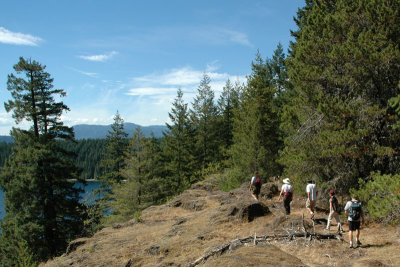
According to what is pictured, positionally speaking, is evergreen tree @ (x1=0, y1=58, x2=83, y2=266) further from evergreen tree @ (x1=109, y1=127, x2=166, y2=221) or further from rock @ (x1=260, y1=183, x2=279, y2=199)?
rock @ (x1=260, y1=183, x2=279, y2=199)

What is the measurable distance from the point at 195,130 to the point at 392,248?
29.3 meters

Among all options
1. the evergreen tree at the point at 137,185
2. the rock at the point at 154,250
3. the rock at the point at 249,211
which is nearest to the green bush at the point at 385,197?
the rock at the point at 249,211

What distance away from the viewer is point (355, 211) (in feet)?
28.3

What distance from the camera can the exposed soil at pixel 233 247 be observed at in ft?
21.0

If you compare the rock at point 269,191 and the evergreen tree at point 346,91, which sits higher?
the evergreen tree at point 346,91

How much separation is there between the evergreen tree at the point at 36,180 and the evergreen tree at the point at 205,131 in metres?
16.7

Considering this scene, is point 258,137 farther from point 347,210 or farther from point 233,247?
point 233,247

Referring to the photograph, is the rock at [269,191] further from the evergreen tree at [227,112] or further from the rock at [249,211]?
the evergreen tree at [227,112]

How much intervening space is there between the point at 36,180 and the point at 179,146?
55.7 feet

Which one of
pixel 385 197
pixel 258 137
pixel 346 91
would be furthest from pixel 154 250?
pixel 258 137

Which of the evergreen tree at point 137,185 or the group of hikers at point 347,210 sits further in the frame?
the evergreen tree at point 137,185

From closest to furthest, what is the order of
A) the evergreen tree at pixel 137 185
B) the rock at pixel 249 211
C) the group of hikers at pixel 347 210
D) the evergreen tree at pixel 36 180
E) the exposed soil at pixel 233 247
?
the exposed soil at pixel 233 247, the group of hikers at pixel 347 210, the rock at pixel 249 211, the evergreen tree at pixel 36 180, the evergreen tree at pixel 137 185

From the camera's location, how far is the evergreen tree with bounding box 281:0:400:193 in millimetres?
10273

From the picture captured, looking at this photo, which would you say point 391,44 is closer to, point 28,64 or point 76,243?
point 76,243
